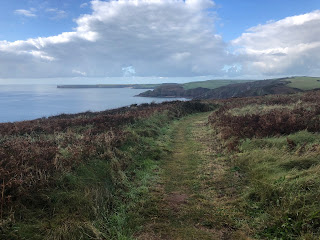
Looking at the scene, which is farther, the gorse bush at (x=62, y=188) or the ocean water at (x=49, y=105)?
the ocean water at (x=49, y=105)

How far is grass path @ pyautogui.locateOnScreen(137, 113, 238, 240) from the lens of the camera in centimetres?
443

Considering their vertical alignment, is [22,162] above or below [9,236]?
above

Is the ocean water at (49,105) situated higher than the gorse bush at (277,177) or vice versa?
the ocean water at (49,105)

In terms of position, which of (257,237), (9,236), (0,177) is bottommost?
(257,237)

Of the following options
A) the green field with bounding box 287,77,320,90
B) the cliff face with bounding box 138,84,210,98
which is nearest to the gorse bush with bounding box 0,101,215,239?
the green field with bounding box 287,77,320,90

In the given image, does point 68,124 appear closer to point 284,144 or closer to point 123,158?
point 123,158

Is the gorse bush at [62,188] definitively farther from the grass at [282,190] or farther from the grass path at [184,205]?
the grass at [282,190]

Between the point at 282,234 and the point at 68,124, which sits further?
the point at 68,124

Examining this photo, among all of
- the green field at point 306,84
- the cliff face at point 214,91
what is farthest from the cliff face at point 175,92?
the green field at point 306,84

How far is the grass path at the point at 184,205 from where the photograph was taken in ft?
14.5

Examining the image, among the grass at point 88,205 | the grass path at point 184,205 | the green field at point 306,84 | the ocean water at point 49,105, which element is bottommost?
the grass path at point 184,205

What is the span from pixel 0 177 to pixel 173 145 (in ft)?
28.8

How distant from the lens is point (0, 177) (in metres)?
4.51

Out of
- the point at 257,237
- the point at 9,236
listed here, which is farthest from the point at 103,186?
the point at 257,237
